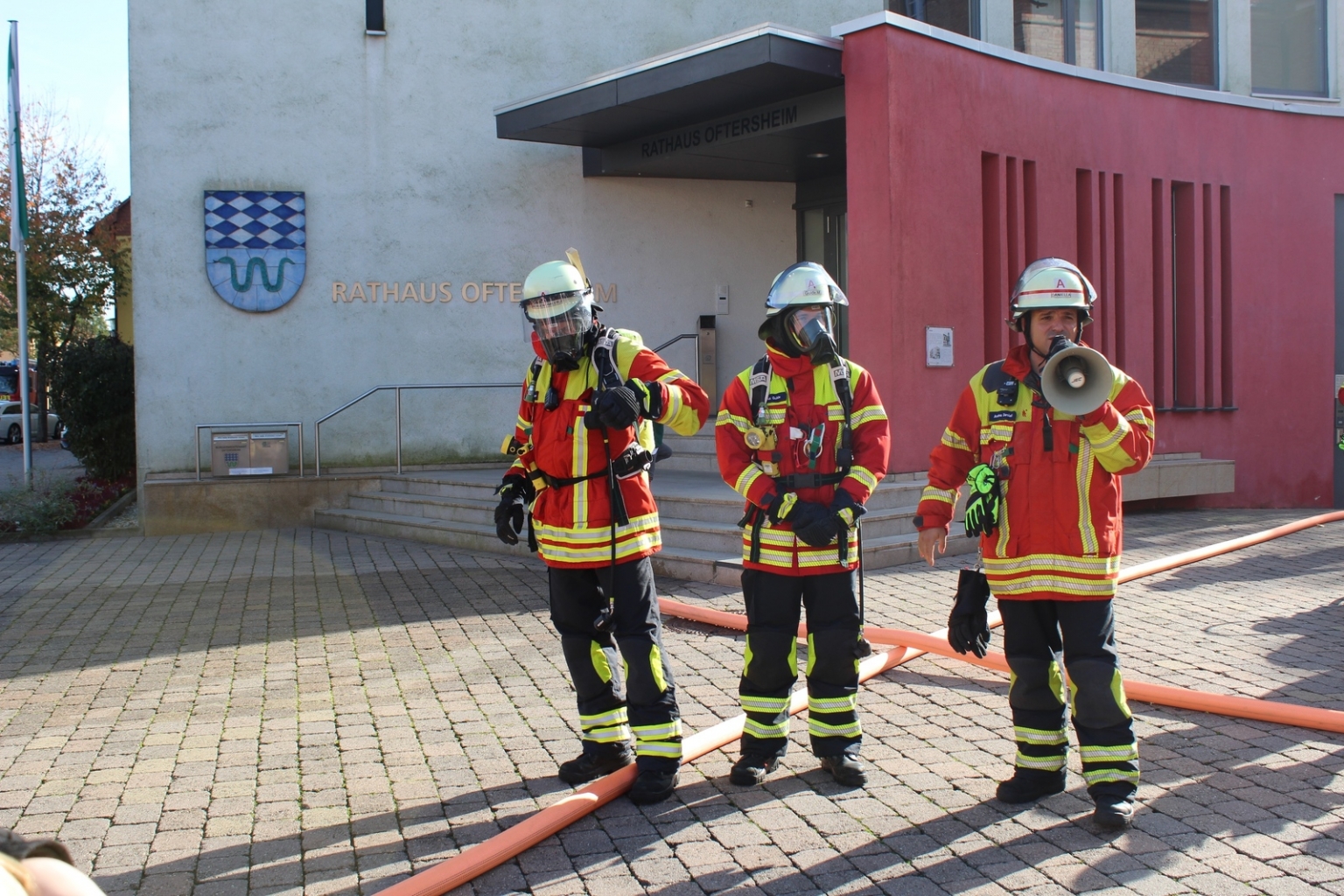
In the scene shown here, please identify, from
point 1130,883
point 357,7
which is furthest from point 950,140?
point 1130,883

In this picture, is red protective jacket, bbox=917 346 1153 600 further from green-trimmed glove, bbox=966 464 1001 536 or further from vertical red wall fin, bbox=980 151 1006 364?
vertical red wall fin, bbox=980 151 1006 364

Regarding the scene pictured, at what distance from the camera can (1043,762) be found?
13.7 feet

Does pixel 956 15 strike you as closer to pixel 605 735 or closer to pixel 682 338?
pixel 682 338

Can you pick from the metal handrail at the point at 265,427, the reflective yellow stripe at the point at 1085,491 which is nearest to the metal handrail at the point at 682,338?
the metal handrail at the point at 265,427

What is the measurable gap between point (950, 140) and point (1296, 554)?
4850 mm

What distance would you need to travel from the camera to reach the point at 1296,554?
31.2 feet

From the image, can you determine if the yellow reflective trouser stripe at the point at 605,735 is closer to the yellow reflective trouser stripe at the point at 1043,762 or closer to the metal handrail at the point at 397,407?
the yellow reflective trouser stripe at the point at 1043,762

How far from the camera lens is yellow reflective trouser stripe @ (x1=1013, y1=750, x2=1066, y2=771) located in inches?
164

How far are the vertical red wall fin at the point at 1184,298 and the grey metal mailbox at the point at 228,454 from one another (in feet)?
35.5

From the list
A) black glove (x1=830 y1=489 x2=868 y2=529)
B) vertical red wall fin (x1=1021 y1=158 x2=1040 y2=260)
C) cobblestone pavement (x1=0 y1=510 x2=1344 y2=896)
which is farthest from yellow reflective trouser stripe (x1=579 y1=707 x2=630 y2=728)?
vertical red wall fin (x1=1021 y1=158 x2=1040 y2=260)

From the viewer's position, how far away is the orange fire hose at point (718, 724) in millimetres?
3621

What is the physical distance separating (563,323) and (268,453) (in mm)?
9546

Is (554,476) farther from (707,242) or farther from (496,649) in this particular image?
(707,242)

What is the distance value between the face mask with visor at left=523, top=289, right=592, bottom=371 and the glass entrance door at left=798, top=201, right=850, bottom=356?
34.4 ft
